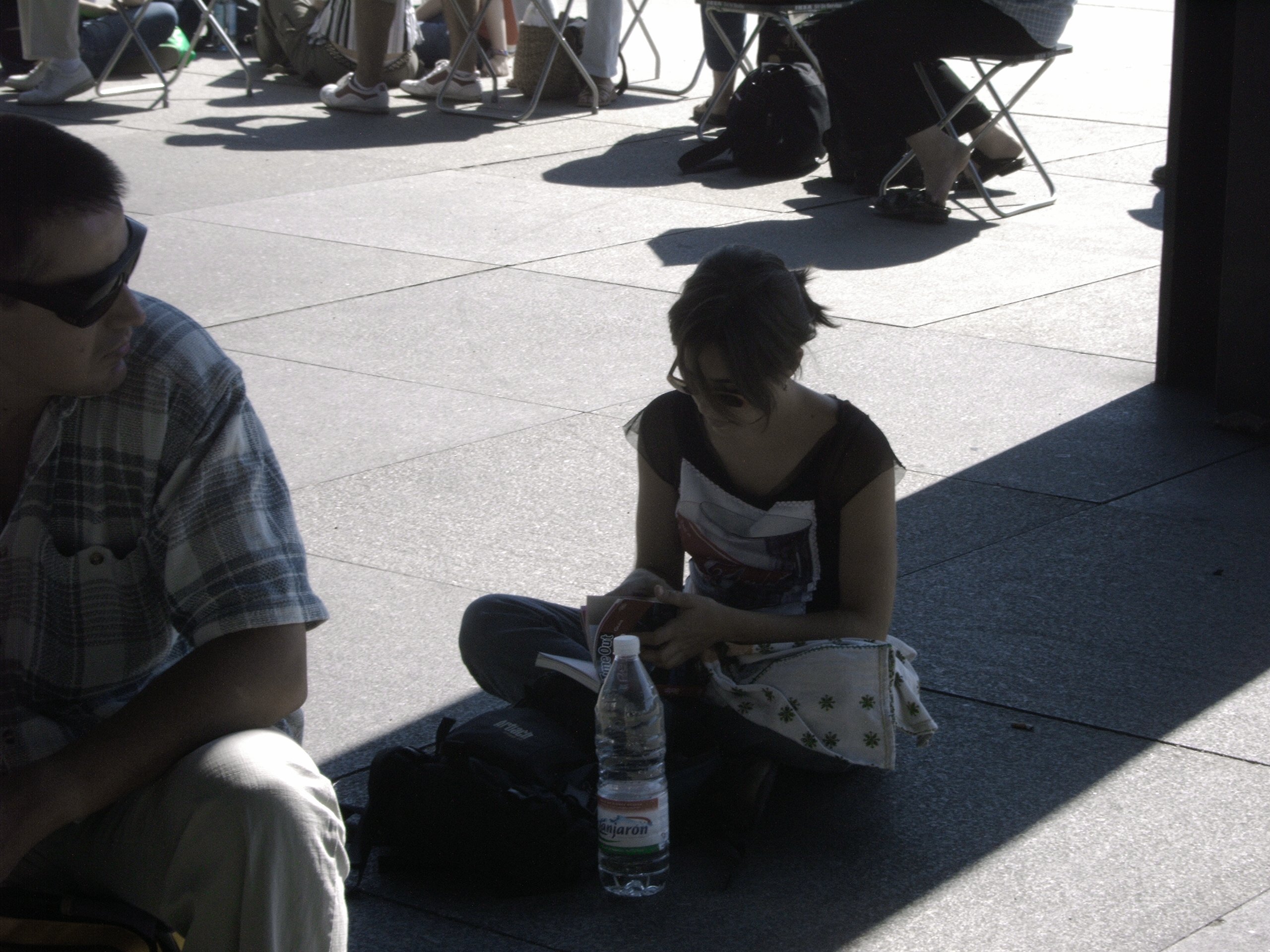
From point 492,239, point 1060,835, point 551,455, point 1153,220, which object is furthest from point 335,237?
point 1060,835

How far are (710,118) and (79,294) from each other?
27.0ft

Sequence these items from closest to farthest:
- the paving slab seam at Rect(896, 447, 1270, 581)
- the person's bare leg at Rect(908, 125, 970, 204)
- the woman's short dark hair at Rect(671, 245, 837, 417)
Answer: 1. the woman's short dark hair at Rect(671, 245, 837, 417)
2. the paving slab seam at Rect(896, 447, 1270, 581)
3. the person's bare leg at Rect(908, 125, 970, 204)

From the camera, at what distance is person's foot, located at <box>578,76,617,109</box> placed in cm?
1095

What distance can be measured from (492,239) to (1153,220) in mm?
3058

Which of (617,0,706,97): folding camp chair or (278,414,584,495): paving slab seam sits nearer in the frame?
(278,414,584,495): paving slab seam

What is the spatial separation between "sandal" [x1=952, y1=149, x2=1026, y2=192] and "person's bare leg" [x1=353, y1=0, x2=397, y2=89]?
4.09 meters

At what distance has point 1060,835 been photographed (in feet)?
9.71

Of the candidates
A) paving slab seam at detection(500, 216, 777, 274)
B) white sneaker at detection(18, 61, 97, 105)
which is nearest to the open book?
paving slab seam at detection(500, 216, 777, 274)

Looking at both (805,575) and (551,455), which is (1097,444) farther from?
(805,575)

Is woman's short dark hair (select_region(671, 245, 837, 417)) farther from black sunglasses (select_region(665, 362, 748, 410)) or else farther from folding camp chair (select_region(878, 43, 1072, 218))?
folding camp chair (select_region(878, 43, 1072, 218))

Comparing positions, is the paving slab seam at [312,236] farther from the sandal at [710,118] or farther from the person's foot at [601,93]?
the person's foot at [601,93]

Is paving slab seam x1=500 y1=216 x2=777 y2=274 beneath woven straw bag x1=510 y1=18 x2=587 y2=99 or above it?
beneath

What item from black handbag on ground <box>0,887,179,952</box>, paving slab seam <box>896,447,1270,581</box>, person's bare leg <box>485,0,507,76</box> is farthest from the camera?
person's bare leg <box>485,0,507,76</box>

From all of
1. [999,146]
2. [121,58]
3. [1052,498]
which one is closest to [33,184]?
[1052,498]
